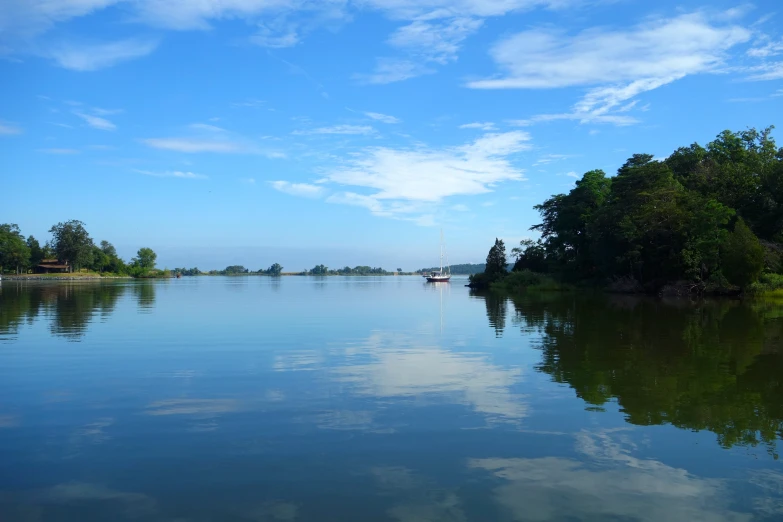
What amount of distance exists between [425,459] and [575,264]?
227ft

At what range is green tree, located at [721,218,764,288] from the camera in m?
45.2

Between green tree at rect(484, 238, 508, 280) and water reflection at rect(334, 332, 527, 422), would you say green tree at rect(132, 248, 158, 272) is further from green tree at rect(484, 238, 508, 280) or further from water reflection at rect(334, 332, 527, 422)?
water reflection at rect(334, 332, 527, 422)

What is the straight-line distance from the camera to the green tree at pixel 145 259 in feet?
622

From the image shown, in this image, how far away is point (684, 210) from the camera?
5388 cm

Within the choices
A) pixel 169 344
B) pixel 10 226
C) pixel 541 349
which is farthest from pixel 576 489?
pixel 10 226

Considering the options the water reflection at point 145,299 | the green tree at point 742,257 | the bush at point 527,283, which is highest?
the green tree at point 742,257

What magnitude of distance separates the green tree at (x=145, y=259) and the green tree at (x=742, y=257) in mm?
177403

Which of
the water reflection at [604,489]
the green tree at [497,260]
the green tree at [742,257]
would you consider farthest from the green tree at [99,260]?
the water reflection at [604,489]

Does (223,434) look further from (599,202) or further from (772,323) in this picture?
(599,202)

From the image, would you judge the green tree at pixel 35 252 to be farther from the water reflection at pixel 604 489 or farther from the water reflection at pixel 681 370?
the water reflection at pixel 604 489

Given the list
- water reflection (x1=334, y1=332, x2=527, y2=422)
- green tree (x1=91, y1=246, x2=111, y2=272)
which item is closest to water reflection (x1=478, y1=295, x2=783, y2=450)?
water reflection (x1=334, y1=332, x2=527, y2=422)

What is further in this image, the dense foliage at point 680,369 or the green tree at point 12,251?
the green tree at point 12,251

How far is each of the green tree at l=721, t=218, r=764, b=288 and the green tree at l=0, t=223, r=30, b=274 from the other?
153755 mm

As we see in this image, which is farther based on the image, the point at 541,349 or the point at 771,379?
the point at 541,349
